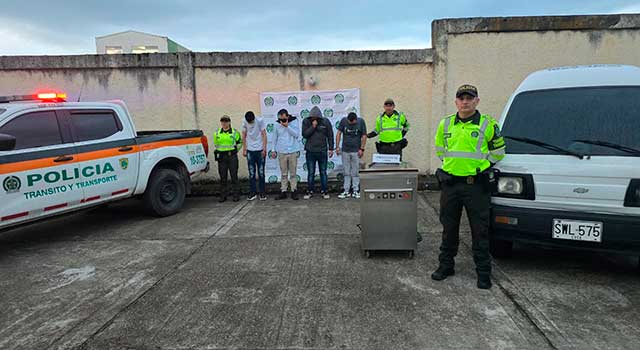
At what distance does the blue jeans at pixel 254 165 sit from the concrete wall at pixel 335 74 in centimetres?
130

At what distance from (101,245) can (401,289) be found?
3.96m

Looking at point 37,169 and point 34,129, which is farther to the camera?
point 34,129

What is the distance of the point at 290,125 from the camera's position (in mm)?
8031

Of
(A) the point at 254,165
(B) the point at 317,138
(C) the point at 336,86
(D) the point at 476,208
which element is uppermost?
(C) the point at 336,86

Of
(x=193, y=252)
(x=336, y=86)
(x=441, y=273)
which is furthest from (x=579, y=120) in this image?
(x=336, y=86)

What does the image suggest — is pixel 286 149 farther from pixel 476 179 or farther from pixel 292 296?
pixel 476 179

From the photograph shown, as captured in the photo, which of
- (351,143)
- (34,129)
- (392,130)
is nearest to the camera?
(34,129)

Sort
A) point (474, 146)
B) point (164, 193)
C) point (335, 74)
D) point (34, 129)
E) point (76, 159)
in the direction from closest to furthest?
point (474, 146) → point (34, 129) → point (76, 159) → point (164, 193) → point (335, 74)

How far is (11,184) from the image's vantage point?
4461 mm

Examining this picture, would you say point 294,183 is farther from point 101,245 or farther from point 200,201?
point 101,245

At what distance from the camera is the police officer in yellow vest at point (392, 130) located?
20.6ft

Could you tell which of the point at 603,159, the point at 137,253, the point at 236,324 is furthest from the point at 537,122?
the point at 137,253

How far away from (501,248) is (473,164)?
1.25 meters

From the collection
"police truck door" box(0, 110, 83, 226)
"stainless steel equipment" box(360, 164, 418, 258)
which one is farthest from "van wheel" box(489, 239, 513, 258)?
"police truck door" box(0, 110, 83, 226)
